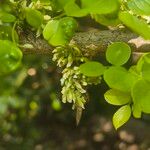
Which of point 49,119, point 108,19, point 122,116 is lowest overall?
point 49,119

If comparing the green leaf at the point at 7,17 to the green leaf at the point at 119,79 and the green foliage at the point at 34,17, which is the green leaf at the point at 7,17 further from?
the green leaf at the point at 119,79

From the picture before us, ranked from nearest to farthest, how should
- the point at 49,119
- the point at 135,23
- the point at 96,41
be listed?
the point at 135,23, the point at 96,41, the point at 49,119

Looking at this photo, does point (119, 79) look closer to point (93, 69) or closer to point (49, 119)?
point (93, 69)

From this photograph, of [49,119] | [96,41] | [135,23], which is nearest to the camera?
[135,23]

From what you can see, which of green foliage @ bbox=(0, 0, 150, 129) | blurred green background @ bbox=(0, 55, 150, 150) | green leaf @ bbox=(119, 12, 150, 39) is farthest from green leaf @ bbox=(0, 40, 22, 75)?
blurred green background @ bbox=(0, 55, 150, 150)

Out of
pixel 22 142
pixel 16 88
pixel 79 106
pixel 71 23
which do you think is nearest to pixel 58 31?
pixel 71 23

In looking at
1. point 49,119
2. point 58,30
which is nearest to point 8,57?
point 58,30

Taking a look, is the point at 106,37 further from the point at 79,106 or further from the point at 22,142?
the point at 22,142
